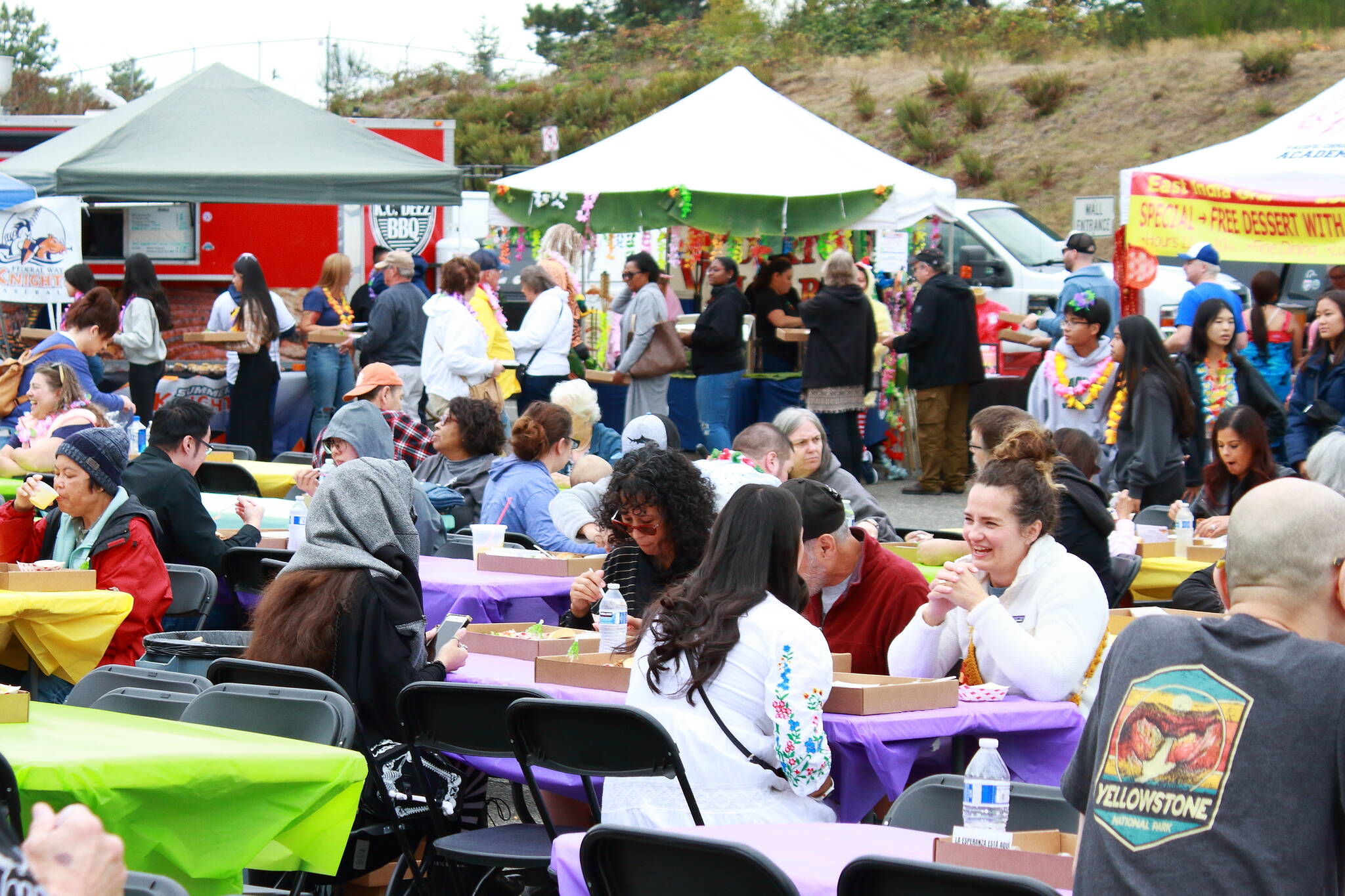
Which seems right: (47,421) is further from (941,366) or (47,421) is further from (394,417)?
(941,366)

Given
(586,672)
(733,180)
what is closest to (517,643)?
(586,672)

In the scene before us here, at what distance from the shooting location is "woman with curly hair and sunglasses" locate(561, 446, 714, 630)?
4.76 metres

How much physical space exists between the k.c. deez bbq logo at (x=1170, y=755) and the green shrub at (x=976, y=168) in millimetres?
25970

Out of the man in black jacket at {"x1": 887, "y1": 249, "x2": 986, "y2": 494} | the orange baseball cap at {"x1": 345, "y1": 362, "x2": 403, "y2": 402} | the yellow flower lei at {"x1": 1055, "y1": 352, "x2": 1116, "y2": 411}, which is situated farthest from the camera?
the man in black jacket at {"x1": 887, "y1": 249, "x2": 986, "y2": 494}

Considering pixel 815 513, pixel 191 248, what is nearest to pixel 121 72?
pixel 191 248

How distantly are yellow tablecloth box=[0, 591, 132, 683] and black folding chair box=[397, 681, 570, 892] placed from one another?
1343mm

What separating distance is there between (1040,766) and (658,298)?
8237mm

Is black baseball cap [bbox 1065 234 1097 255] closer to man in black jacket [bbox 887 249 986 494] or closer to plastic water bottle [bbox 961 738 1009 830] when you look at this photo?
man in black jacket [bbox 887 249 986 494]

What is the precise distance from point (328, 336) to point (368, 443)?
5.56 metres

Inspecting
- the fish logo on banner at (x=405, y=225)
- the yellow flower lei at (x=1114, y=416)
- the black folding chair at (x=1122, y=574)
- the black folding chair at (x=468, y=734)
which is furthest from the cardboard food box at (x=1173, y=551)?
the fish logo on banner at (x=405, y=225)

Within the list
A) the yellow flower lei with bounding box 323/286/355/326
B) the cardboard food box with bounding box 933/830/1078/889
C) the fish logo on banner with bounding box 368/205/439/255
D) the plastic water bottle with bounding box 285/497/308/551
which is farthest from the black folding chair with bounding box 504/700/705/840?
the fish logo on banner with bounding box 368/205/439/255

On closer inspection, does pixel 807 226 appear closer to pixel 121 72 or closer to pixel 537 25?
pixel 121 72

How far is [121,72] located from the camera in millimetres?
32281

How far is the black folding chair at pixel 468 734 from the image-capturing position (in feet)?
12.3
